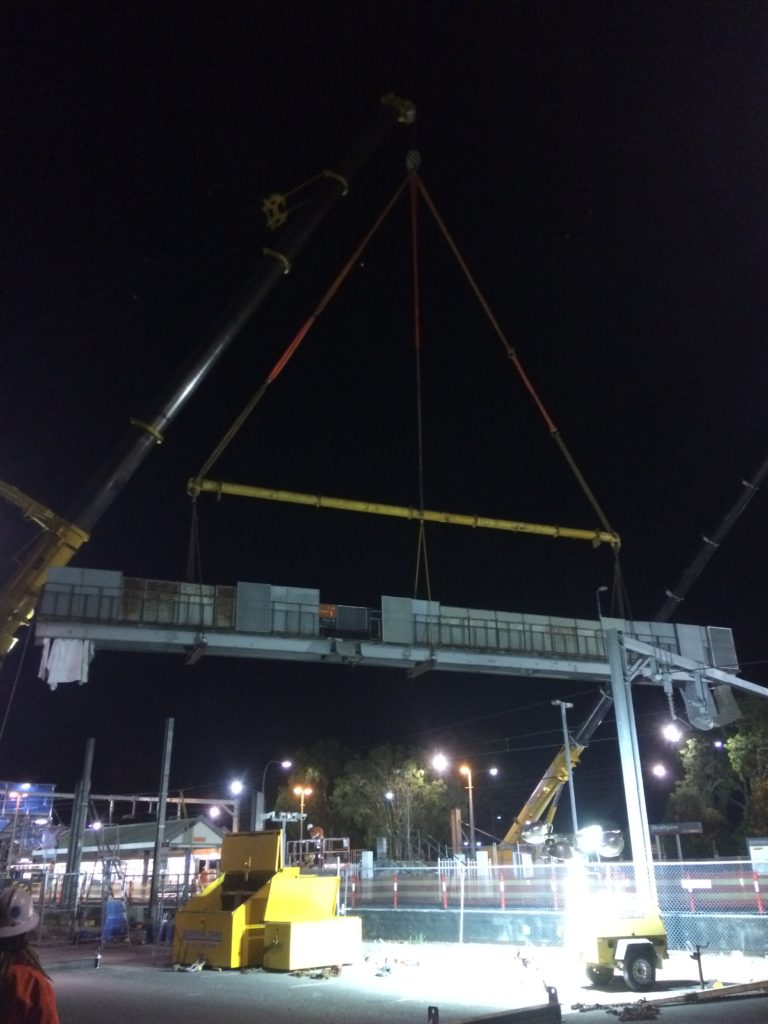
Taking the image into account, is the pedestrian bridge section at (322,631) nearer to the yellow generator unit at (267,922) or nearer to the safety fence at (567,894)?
the safety fence at (567,894)

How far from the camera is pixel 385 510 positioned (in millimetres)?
→ 32719

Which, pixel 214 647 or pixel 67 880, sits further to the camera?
pixel 67 880

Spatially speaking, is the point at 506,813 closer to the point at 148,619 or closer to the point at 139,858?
the point at 139,858

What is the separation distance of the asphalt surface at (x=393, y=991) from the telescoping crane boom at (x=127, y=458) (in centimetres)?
1074

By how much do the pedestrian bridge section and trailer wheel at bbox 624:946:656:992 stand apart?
9.96 meters

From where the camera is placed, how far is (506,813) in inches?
3688

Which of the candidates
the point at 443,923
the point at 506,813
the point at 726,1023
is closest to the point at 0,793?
the point at 443,923

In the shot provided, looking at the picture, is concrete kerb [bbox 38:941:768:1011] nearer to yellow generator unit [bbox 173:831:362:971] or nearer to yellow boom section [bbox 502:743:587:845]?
yellow generator unit [bbox 173:831:362:971]

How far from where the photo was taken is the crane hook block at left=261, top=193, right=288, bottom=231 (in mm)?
27859

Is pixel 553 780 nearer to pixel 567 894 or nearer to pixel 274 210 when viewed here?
pixel 567 894

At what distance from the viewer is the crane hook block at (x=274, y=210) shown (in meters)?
27.9

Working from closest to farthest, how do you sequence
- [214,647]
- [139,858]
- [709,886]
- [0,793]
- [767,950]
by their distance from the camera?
[767,950], [709,886], [214,647], [0,793], [139,858]

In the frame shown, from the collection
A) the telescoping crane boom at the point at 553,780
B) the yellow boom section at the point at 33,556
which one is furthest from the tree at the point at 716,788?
the yellow boom section at the point at 33,556

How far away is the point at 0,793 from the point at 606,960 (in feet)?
114
